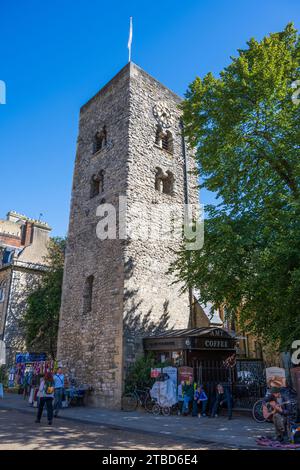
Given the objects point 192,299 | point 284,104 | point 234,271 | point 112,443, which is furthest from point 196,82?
point 112,443

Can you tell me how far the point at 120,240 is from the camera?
16125 millimetres

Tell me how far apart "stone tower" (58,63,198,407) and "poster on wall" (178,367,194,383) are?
7.58ft

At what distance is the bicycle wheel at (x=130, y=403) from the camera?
1355cm

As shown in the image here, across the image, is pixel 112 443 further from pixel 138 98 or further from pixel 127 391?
pixel 138 98

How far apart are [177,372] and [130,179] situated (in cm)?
870

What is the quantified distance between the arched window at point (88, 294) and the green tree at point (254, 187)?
5.91 metres

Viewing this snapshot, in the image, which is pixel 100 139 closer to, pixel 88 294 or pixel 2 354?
pixel 88 294

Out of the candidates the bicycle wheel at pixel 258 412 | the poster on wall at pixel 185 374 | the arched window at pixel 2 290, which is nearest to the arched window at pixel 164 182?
the poster on wall at pixel 185 374

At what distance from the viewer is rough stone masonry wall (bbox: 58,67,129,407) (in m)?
15.0

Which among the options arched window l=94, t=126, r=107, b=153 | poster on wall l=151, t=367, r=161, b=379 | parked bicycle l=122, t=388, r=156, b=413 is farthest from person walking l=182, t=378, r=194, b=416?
arched window l=94, t=126, r=107, b=153

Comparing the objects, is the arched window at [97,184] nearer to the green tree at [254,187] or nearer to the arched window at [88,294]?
the arched window at [88,294]

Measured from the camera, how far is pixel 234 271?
11.3 m

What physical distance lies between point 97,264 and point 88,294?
1550 mm

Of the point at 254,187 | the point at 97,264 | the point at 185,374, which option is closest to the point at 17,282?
the point at 97,264
